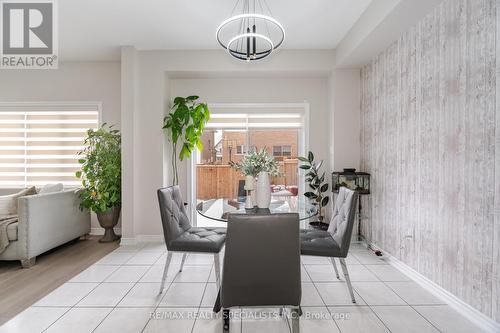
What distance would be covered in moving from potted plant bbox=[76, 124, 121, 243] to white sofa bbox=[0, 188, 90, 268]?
22 centimetres

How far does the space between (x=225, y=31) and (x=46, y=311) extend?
336 centimetres

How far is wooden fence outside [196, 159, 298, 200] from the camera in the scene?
15.1 ft

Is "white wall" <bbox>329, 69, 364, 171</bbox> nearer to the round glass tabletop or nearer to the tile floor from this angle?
the round glass tabletop

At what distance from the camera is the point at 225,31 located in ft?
11.1

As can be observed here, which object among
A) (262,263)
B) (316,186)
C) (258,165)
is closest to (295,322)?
(262,263)

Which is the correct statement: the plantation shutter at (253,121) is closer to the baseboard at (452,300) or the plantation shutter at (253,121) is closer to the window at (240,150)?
the window at (240,150)

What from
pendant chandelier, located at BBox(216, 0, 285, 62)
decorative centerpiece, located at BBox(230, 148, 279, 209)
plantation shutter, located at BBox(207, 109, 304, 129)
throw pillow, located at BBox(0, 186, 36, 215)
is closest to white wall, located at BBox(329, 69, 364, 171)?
plantation shutter, located at BBox(207, 109, 304, 129)

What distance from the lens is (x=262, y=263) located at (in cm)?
155

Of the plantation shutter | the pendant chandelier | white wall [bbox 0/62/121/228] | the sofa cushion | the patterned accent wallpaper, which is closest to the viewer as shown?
the patterned accent wallpaper

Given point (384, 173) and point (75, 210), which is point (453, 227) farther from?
point (75, 210)

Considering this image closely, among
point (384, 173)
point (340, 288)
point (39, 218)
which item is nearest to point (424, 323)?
point (340, 288)

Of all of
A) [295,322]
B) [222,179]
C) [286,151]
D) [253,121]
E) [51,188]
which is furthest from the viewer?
[222,179]

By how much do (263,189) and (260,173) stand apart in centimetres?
15

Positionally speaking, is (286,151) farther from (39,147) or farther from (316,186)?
(39,147)
